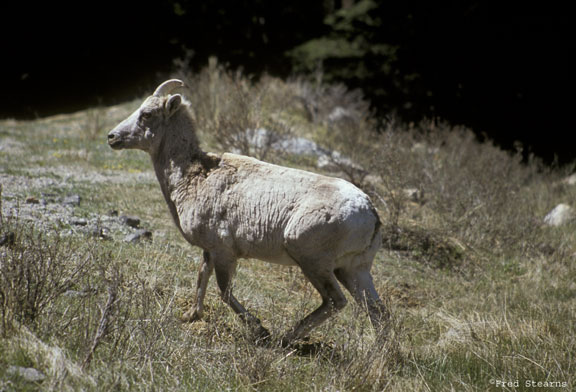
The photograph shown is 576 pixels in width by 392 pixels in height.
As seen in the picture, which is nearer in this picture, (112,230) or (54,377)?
(54,377)

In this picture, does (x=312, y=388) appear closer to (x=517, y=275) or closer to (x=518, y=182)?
(x=517, y=275)

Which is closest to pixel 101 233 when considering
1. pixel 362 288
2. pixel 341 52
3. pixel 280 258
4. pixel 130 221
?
pixel 130 221

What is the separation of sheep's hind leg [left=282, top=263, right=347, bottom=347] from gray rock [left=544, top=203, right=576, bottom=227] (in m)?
7.58

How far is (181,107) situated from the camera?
607 centimetres

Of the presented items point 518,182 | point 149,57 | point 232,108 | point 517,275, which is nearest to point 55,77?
point 149,57

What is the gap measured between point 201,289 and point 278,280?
1.92 metres

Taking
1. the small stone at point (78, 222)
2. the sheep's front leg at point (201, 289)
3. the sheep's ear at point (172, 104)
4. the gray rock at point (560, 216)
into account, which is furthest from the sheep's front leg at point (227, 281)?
the gray rock at point (560, 216)

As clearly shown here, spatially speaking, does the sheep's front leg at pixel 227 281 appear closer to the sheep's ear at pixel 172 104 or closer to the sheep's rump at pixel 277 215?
the sheep's rump at pixel 277 215

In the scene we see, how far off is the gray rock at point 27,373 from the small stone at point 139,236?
11.6ft

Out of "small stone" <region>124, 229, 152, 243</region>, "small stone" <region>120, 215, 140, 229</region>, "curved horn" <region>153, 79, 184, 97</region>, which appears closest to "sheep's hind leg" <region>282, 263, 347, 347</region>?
"curved horn" <region>153, 79, 184, 97</region>

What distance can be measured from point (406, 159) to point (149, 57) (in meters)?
16.0

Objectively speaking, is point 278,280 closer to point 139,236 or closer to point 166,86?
point 139,236

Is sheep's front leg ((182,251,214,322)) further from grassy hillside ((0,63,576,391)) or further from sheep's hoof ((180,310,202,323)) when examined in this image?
grassy hillside ((0,63,576,391))

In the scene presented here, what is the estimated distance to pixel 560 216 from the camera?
11.6 meters
